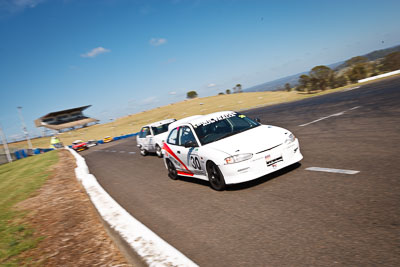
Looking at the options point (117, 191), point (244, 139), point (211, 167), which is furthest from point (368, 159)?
point (117, 191)

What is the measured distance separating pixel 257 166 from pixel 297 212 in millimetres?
1612

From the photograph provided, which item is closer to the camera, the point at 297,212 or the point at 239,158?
the point at 297,212

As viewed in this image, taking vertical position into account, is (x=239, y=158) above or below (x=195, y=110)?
below

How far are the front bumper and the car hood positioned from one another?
0.46 ft

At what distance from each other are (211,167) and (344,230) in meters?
3.34

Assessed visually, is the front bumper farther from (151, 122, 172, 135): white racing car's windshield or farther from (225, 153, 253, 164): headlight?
(151, 122, 172, 135): white racing car's windshield

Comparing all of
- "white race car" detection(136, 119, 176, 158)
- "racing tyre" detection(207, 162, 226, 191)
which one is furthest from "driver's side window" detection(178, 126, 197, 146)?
"white race car" detection(136, 119, 176, 158)

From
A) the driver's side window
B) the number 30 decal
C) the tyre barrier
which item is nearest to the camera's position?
the tyre barrier

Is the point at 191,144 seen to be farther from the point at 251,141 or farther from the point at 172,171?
the point at 172,171

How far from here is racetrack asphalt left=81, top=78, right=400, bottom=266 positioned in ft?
10.7

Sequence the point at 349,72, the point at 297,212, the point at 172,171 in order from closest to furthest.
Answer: the point at 297,212 < the point at 172,171 < the point at 349,72

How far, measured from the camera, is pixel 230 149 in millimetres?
6199

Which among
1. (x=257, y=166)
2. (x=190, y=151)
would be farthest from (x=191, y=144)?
(x=257, y=166)

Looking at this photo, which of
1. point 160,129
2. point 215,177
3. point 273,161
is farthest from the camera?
point 160,129
